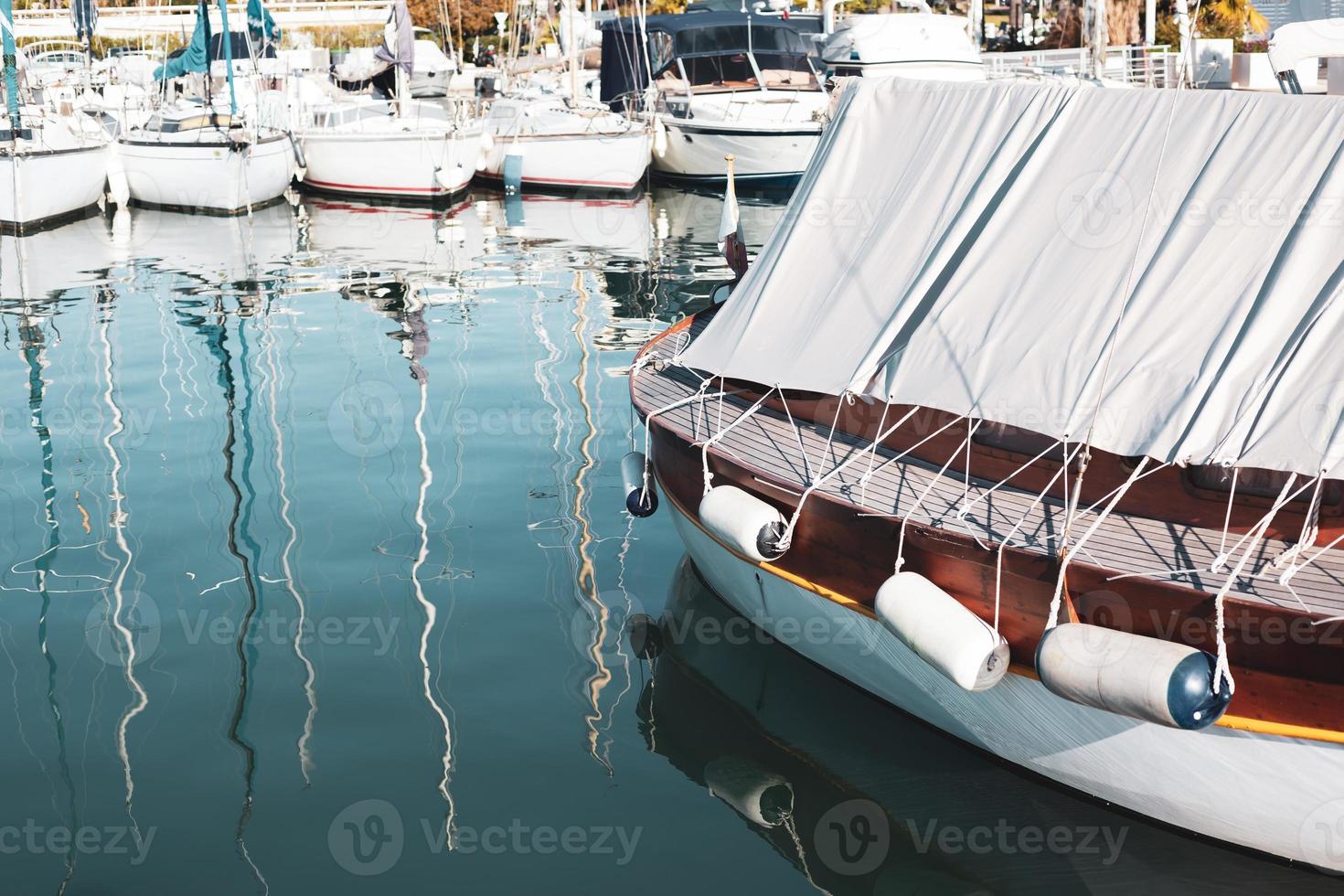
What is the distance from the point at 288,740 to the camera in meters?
8.05

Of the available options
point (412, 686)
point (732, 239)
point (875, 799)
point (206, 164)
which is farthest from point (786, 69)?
point (875, 799)

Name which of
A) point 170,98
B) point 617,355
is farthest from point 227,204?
point 617,355

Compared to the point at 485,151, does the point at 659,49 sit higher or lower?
higher

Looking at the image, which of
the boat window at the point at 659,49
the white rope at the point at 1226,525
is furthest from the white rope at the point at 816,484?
the boat window at the point at 659,49

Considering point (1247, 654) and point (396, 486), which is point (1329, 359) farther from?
point (396, 486)

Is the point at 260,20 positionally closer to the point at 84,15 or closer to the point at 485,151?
the point at 84,15

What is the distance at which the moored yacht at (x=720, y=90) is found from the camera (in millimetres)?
31031

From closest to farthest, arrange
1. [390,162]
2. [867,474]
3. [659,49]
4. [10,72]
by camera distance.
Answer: [867,474] < [10,72] < [390,162] < [659,49]

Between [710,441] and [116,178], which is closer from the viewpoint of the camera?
[710,441]

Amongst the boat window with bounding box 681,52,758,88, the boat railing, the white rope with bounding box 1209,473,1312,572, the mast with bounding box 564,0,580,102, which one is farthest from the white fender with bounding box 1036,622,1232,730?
the boat window with bounding box 681,52,758,88

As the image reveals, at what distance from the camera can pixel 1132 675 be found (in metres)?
6.12

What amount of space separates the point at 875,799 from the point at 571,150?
2622 cm

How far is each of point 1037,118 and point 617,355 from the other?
9.16m

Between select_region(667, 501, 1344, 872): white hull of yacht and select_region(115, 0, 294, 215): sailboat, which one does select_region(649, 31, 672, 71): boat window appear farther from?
select_region(667, 501, 1344, 872): white hull of yacht
